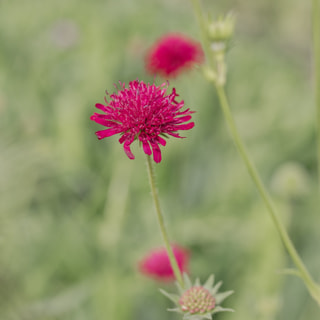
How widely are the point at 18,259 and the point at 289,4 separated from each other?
536 centimetres

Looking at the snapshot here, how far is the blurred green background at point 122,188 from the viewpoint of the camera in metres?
1.57

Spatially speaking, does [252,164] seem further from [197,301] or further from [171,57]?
[171,57]

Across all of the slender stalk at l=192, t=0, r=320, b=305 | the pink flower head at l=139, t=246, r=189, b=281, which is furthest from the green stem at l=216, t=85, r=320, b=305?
the pink flower head at l=139, t=246, r=189, b=281

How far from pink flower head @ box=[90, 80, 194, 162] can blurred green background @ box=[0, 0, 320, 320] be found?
0.41 meters

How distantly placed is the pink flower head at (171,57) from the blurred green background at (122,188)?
0.50 meters

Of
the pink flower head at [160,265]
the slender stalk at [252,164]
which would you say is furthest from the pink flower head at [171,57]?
the pink flower head at [160,265]

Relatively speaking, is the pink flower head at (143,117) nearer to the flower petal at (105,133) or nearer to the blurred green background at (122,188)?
the flower petal at (105,133)

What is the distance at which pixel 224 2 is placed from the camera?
20.6ft

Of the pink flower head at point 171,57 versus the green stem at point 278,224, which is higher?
the pink flower head at point 171,57

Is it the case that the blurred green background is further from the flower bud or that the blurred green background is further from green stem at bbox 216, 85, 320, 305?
the flower bud

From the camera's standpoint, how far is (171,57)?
112 centimetres

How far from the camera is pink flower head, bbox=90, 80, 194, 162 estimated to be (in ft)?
2.01

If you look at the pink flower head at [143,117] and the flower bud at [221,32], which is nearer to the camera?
the pink flower head at [143,117]

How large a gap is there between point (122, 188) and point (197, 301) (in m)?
1.34
